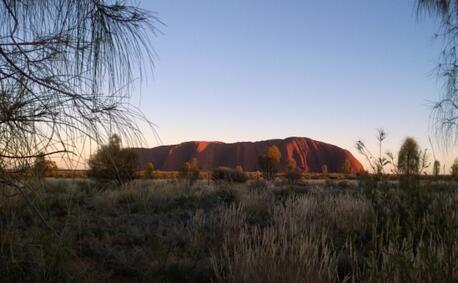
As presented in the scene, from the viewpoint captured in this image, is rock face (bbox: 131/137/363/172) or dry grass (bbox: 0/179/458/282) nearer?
dry grass (bbox: 0/179/458/282)

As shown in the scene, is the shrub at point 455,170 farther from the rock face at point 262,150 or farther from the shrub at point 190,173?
the rock face at point 262,150

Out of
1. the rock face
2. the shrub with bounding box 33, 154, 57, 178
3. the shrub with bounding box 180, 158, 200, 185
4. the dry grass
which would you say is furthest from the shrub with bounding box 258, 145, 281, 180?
the shrub with bounding box 33, 154, 57, 178

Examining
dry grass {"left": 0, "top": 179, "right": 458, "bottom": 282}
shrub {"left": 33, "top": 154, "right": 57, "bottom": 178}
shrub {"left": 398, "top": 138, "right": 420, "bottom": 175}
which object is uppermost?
shrub {"left": 398, "top": 138, "right": 420, "bottom": 175}

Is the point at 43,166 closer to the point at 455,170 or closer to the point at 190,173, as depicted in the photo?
the point at 455,170

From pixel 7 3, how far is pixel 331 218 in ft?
27.0

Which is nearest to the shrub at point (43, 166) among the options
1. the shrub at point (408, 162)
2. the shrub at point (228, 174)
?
the shrub at point (408, 162)

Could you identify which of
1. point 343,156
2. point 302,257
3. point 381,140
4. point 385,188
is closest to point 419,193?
point 385,188

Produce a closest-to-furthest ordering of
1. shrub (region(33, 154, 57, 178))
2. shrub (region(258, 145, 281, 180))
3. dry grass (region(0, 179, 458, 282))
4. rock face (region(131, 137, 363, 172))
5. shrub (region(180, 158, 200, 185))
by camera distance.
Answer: shrub (region(33, 154, 57, 178)) → dry grass (region(0, 179, 458, 282)) → shrub (region(180, 158, 200, 185)) → shrub (region(258, 145, 281, 180)) → rock face (region(131, 137, 363, 172))

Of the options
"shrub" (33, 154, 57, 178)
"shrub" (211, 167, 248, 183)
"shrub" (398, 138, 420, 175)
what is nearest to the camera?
"shrub" (33, 154, 57, 178)

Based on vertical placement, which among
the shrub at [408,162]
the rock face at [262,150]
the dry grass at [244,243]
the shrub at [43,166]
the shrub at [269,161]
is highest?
the rock face at [262,150]

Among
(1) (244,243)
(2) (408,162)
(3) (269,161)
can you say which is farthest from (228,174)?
(3) (269,161)

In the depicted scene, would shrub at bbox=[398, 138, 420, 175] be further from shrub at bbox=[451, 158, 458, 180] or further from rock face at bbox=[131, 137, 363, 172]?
rock face at bbox=[131, 137, 363, 172]

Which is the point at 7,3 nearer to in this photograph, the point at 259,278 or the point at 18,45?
the point at 18,45

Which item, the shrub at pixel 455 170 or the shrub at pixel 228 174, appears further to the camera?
the shrub at pixel 228 174
